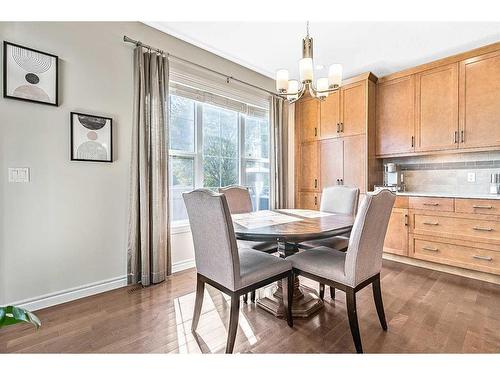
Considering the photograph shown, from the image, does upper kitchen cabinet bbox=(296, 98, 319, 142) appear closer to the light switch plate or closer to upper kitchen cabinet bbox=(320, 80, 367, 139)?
upper kitchen cabinet bbox=(320, 80, 367, 139)

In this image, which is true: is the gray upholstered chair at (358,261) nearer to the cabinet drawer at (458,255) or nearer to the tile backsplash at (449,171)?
the cabinet drawer at (458,255)

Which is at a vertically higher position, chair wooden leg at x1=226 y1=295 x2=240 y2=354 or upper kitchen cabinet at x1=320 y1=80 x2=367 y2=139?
upper kitchen cabinet at x1=320 y1=80 x2=367 y2=139

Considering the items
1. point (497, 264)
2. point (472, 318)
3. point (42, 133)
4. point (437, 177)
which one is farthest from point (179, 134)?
point (497, 264)

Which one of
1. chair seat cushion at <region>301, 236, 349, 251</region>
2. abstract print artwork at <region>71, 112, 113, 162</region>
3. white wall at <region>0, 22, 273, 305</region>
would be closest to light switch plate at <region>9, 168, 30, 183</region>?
white wall at <region>0, 22, 273, 305</region>

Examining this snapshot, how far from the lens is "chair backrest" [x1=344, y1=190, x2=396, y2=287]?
1.44 m

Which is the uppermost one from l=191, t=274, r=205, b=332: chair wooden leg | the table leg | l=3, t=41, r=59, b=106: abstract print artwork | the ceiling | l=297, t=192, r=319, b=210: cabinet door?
the ceiling

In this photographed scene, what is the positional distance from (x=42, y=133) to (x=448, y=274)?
417 cm

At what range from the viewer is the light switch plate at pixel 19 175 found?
1867mm

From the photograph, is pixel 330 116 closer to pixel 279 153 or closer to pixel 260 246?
Result: pixel 279 153

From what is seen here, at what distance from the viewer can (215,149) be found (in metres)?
3.25

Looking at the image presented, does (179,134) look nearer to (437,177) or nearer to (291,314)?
(291,314)

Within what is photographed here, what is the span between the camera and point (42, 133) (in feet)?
6.48

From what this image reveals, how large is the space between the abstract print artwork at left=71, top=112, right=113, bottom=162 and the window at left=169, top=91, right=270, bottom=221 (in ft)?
2.24

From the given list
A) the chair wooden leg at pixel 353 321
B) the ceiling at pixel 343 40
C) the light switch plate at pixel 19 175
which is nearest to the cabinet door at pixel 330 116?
the ceiling at pixel 343 40
